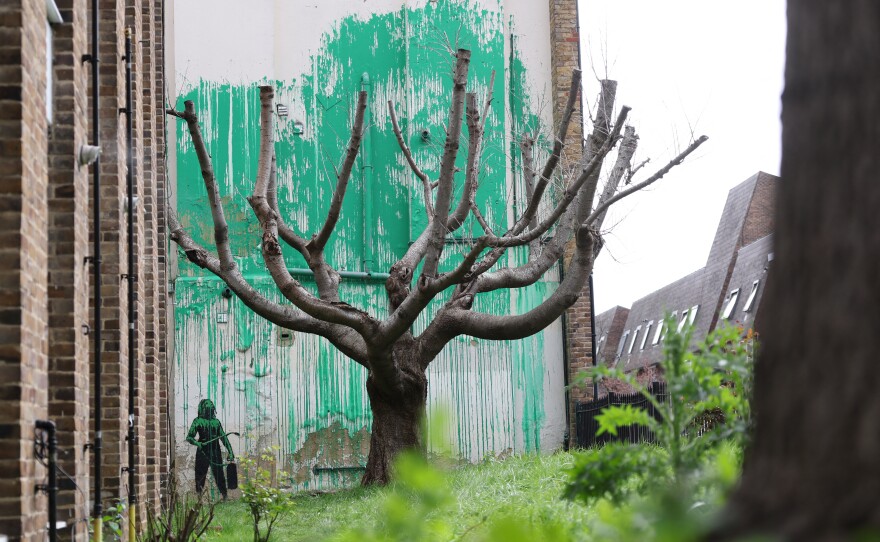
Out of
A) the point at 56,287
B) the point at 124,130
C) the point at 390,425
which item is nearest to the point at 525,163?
the point at 390,425

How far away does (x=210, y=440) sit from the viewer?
16.7 meters

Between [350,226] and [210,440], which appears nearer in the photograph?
[210,440]

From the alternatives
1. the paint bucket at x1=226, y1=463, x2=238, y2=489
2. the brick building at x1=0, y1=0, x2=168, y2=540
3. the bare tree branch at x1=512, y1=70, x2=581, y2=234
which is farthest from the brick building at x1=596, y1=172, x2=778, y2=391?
the brick building at x1=0, y1=0, x2=168, y2=540

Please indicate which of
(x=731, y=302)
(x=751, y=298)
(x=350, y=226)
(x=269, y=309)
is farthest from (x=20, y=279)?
(x=731, y=302)

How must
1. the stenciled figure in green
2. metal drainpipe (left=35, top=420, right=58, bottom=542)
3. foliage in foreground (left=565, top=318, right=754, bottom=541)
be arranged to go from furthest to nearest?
the stenciled figure in green
metal drainpipe (left=35, top=420, right=58, bottom=542)
foliage in foreground (left=565, top=318, right=754, bottom=541)

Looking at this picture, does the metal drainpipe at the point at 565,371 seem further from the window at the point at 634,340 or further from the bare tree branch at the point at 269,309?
the window at the point at 634,340

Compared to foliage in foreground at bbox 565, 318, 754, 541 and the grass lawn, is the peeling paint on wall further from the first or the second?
foliage in foreground at bbox 565, 318, 754, 541

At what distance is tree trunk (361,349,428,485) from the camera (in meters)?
14.0

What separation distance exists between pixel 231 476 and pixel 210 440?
0.65 metres

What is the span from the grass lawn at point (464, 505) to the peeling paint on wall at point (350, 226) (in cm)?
263

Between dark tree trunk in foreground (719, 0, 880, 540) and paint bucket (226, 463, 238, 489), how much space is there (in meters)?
15.5

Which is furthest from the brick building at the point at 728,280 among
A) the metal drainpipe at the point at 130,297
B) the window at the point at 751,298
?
the metal drainpipe at the point at 130,297

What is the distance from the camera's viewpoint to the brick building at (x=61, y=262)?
5.52 metres

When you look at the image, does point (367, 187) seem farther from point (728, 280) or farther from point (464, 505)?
point (728, 280)
